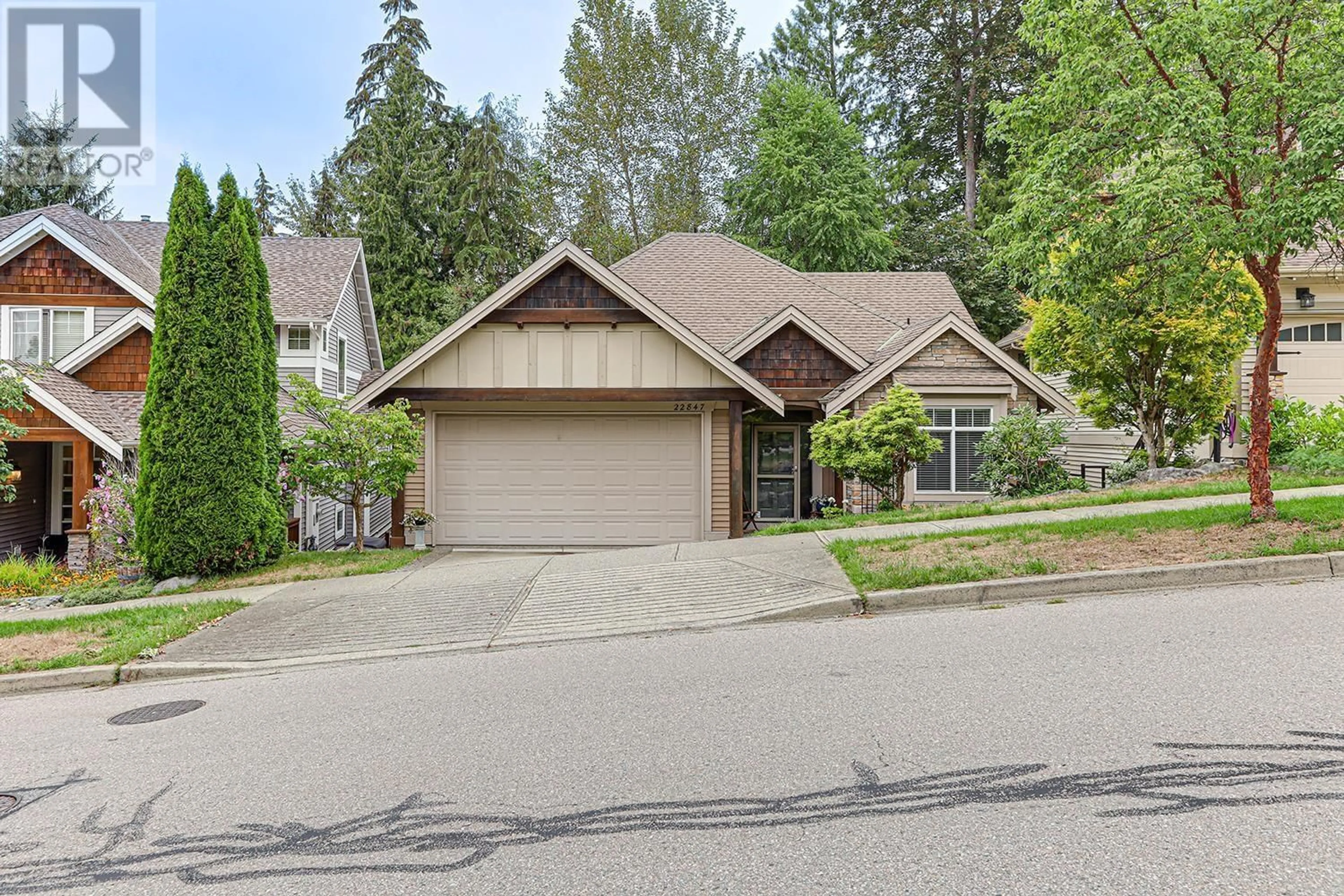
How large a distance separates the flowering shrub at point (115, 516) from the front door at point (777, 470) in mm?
11131

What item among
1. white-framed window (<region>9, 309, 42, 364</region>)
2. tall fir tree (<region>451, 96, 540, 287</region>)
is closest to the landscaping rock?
white-framed window (<region>9, 309, 42, 364</region>)

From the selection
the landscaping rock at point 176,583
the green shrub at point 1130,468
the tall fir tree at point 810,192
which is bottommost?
the landscaping rock at point 176,583

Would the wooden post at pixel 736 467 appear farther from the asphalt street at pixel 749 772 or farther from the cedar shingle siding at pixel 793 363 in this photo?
the asphalt street at pixel 749 772

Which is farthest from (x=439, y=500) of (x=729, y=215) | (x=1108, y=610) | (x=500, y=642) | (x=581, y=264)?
(x=729, y=215)

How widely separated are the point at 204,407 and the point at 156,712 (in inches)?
256

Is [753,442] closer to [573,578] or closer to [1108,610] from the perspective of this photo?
[573,578]

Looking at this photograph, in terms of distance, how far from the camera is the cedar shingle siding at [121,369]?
16641 millimetres

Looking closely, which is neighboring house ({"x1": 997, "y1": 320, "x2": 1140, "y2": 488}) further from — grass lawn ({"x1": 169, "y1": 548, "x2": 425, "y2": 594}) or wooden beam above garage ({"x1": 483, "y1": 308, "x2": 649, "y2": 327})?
grass lawn ({"x1": 169, "y1": 548, "x2": 425, "y2": 594})

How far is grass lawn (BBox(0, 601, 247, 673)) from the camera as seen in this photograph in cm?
742

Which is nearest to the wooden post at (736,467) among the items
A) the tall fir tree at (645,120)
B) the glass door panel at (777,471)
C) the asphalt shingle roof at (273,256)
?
the glass door panel at (777,471)

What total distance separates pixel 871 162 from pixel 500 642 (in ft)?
103

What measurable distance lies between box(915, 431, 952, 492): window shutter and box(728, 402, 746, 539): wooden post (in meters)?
3.74

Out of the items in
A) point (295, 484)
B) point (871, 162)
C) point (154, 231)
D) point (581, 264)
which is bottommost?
point (295, 484)

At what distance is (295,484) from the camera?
1333 centimetres
